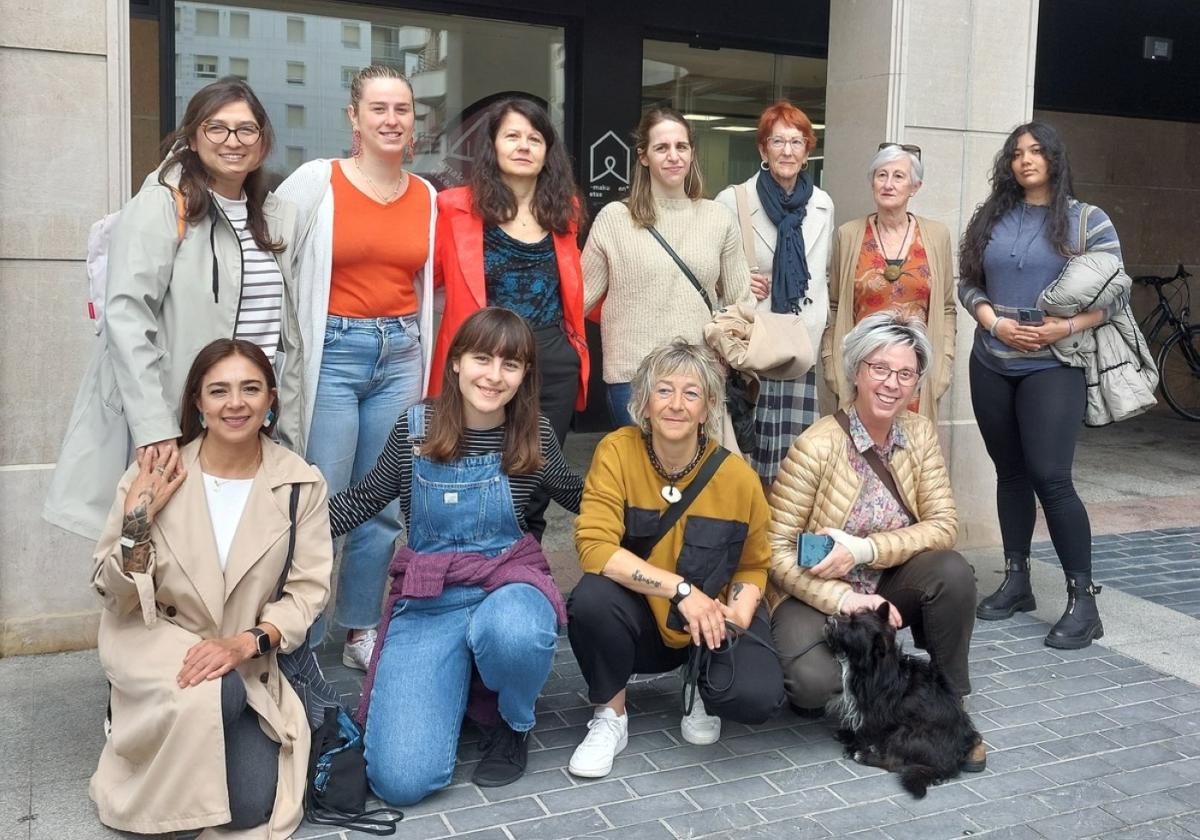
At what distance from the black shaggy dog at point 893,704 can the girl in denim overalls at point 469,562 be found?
917 mm

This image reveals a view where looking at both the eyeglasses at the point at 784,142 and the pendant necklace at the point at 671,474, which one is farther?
the eyeglasses at the point at 784,142

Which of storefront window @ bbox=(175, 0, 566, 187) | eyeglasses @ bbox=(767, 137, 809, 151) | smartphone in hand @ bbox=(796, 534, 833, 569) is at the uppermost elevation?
storefront window @ bbox=(175, 0, 566, 187)

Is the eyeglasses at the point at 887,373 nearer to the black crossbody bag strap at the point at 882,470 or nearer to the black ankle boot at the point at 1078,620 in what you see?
the black crossbody bag strap at the point at 882,470

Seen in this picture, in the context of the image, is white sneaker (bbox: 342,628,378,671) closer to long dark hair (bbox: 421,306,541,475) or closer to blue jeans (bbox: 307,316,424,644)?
Result: blue jeans (bbox: 307,316,424,644)

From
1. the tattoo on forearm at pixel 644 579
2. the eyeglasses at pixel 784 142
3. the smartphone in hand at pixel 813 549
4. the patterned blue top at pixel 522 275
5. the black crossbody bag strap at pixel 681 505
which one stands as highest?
the eyeglasses at pixel 784 142

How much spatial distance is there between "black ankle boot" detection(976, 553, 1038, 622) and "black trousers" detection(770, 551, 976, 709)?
4.76ft

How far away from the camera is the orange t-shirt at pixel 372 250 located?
416 centimetres

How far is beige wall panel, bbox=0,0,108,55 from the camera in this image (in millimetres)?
4477

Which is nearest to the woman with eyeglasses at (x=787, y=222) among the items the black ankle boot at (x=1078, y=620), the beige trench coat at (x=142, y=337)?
the black ankle boot at (x=1078, y=620)

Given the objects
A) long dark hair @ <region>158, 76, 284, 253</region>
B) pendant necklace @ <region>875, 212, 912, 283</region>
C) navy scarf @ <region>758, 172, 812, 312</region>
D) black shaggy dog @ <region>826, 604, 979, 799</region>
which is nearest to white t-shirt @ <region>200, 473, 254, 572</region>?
long dark hair @ <region>158, 76, 284, 253</region>

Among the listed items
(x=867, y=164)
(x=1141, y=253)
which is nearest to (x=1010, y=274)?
(x=867, y=164)

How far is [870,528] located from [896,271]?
1482mm

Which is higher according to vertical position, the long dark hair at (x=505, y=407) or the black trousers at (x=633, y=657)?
the long dark hair at (x=505, y=407)

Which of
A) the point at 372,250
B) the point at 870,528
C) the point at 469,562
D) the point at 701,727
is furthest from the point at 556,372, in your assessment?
the point at 701,727
